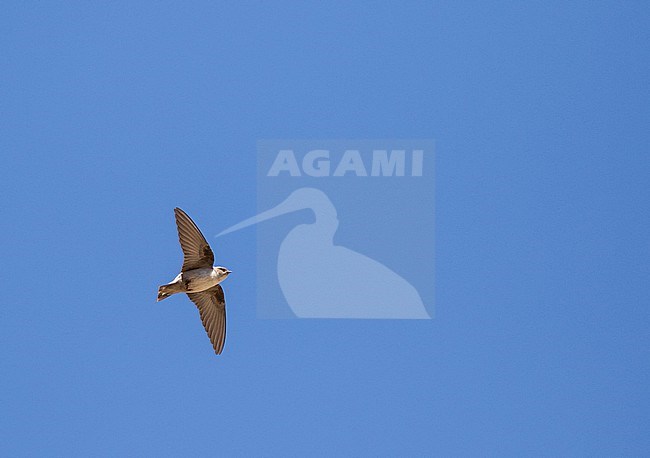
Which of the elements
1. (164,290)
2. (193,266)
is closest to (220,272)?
(193,266)

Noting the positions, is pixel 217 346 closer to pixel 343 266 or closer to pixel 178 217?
pixel 178 217

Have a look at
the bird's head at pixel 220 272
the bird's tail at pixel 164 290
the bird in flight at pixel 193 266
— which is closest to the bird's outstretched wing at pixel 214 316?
the bird in flight at pixel 193 266

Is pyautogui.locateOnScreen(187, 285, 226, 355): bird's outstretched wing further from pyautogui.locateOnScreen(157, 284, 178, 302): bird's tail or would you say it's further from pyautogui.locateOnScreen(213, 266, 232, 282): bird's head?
pyautogui.locateOnScreen(157, 284, 178, 302): bird's tail

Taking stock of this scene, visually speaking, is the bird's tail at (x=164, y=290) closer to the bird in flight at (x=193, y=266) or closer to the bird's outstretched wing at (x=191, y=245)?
the bird in flight at (x=193, y=266)

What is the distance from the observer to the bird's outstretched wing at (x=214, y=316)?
472cm

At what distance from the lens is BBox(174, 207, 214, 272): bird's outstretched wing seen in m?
4.41

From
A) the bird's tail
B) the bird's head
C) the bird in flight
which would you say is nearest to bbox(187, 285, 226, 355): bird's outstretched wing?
the bird in flight

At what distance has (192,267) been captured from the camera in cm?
448

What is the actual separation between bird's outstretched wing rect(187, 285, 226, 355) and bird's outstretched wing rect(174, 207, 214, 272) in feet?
0.99

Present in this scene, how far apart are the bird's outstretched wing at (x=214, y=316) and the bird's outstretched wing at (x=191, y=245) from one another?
0.99 feet

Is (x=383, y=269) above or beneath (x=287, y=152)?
beneath

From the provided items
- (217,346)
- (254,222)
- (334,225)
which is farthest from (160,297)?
(334,225)

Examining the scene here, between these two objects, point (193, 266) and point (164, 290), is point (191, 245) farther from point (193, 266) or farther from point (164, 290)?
point (164, 290)

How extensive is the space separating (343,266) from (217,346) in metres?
1.22
